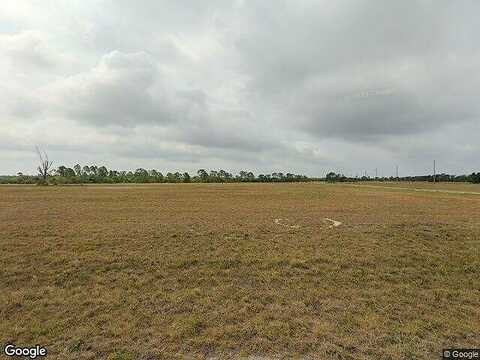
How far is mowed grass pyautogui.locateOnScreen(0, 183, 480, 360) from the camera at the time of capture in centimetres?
506

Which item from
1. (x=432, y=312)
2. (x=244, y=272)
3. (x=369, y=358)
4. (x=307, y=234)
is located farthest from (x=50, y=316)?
(x=307, y=234)

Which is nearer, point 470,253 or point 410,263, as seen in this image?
point 410,263

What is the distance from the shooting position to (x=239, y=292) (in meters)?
7.15

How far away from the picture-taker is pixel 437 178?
6348 inches

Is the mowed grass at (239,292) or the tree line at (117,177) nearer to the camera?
the mowed grass at (239,292)

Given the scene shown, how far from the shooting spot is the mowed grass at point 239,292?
506cm

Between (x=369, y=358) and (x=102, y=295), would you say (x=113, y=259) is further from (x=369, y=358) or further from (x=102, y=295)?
(x=369, y=358)

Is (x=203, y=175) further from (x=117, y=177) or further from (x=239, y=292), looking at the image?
(x=239, y=292)

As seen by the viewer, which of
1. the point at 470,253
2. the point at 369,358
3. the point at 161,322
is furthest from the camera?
the point at 470,253

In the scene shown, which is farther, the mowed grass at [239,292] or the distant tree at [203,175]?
the distant tree at [203,175]

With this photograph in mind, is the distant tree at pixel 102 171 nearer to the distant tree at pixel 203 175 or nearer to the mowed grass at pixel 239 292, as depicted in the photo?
the distant tree at pixel 203 175

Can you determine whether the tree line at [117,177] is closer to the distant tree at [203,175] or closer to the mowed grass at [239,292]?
the distant tree at [203,175]

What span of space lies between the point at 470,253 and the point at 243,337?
10.2 m

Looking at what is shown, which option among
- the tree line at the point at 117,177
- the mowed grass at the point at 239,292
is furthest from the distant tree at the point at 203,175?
the mowed grass at the point at 239,292
